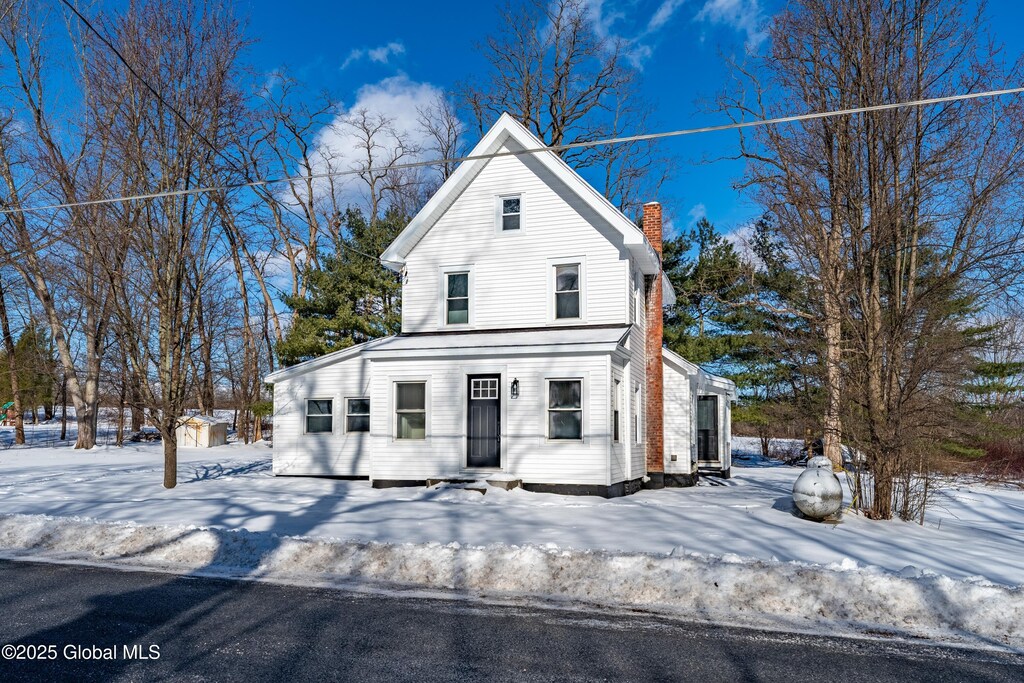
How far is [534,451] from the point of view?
15.6 metres

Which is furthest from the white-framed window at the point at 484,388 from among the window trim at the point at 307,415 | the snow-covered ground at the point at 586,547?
the window trim at the point at 307,415

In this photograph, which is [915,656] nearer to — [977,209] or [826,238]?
[826,238]

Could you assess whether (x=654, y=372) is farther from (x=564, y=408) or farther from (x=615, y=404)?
(x=564, y=408)

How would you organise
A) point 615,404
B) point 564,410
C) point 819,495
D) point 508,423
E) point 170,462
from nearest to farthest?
point 819,495
point 170,462
point 564,410
point 508,423
point 615,404

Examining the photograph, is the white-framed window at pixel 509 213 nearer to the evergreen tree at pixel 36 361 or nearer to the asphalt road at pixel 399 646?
the asphalt road at pixel 399 646

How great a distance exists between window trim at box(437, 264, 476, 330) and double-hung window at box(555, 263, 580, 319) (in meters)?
2.11

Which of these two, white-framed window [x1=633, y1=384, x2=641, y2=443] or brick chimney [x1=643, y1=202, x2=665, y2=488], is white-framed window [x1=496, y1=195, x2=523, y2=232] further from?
white-framed window [x1=633, y1=384, x2=641, y2=443]

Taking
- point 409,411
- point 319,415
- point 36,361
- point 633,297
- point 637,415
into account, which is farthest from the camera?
point 36,361

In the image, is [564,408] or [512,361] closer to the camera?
[564,408]

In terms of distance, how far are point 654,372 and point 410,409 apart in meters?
6.58

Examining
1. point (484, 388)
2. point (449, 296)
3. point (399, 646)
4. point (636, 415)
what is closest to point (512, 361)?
point (484, 388)

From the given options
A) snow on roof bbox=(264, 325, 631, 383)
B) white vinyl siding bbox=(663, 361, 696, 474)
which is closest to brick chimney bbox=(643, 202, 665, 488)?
white vinyl siding bbox=(663, 361, 696, 474)

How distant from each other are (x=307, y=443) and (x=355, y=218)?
14.5 metres

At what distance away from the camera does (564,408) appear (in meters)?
15.5
